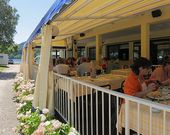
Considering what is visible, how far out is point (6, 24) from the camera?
32.7m

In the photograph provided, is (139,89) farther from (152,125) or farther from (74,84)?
(74,84)

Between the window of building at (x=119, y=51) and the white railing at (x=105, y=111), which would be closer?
the white railing at (x=105, y=111)

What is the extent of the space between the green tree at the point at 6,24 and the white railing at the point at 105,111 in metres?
26.8

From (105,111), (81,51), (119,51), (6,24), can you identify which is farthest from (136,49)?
(6,24)

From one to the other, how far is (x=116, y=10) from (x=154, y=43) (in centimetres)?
716

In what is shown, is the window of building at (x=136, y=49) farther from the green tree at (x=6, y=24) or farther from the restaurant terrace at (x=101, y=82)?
the green tree at (x=6, y=24)

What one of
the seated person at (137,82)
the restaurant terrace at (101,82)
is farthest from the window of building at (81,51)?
the seated person at (137,82)

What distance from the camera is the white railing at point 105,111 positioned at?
305cm

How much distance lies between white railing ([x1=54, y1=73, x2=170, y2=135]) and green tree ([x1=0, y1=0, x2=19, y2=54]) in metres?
26.8

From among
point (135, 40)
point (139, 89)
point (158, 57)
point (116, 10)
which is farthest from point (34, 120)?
point (135, 40)

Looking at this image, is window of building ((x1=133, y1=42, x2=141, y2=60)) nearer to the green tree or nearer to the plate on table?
the plate on table

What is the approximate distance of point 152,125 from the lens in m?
3.13

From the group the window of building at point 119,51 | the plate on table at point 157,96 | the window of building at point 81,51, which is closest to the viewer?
the plate on table at point 157,96

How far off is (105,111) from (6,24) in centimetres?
2870
